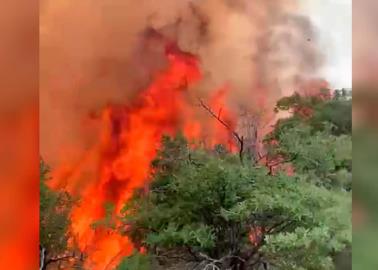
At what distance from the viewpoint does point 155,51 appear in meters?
1.75

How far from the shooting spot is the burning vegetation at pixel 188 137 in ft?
5.67

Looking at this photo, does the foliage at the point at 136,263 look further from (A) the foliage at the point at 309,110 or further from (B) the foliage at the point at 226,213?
(A) the foliage at the point at 309,110

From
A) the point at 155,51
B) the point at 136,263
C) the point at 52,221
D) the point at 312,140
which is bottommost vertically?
the point at 136,263

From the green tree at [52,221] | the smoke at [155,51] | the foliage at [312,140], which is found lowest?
the green tree at [52,221]

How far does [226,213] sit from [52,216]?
1.70 feet

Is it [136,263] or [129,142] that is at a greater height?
[129,142]

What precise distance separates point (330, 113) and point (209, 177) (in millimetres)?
408

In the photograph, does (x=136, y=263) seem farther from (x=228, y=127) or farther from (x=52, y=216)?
(x=228, y=127)

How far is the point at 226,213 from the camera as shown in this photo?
174 cm

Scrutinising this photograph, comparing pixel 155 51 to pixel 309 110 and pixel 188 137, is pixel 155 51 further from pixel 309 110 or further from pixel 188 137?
pixel 309 110

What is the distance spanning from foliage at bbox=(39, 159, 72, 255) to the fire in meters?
0.03

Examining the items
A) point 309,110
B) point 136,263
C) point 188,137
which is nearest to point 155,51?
point 188,137

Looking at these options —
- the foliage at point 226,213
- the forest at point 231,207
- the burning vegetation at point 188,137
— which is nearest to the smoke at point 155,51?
the burning vegetation at point 188,137

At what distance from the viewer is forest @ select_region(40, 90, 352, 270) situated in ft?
5.67
